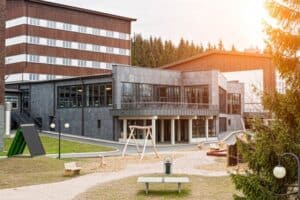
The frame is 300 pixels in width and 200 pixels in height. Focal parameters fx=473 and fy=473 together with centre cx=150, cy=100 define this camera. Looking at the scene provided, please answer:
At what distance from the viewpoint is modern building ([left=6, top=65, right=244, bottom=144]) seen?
48.8 metres

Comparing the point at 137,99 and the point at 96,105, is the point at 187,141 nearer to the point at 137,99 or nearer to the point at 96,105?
the point at 137,99

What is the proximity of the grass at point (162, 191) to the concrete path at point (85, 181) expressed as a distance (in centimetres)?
78

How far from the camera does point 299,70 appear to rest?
12484 millimetres

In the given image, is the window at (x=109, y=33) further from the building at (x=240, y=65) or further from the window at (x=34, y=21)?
the building at (x=240, y=65)

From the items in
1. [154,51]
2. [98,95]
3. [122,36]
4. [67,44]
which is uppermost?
[154,51]

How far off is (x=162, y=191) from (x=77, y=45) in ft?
187

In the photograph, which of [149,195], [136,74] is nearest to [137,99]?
[136,74]

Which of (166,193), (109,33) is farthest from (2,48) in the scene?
(109,33)

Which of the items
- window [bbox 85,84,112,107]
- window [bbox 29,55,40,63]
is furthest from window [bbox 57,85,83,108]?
window [bbox 29,55,40,63]

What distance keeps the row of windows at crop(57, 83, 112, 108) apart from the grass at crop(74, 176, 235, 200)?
29755 millimetres

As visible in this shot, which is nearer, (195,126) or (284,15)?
(284,15)

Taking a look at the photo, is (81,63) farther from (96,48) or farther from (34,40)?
(34,40)

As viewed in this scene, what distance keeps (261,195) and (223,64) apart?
56470 millimetres

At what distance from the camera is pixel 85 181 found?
69.9 feet
